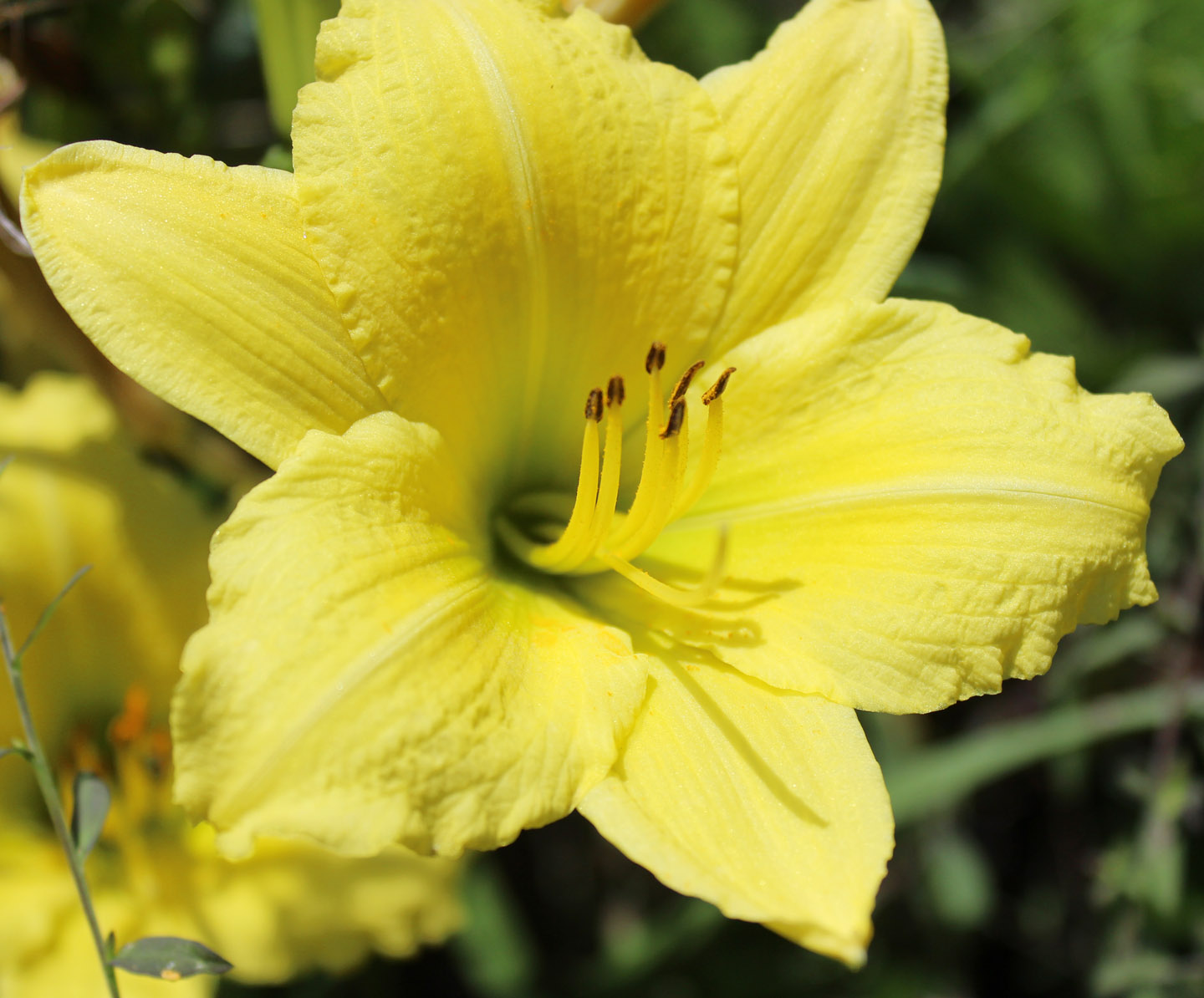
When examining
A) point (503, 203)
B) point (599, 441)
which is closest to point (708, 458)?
point (599, 441)

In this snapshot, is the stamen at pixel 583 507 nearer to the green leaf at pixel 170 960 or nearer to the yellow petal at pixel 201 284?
the yellow petal at pixel 201 284

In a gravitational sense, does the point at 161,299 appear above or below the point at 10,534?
above

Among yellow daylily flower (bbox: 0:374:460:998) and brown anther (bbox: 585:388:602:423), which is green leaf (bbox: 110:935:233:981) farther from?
brown anther (bbox: 585:388:602:423)

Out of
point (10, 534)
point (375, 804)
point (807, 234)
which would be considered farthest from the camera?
point (10, 534)

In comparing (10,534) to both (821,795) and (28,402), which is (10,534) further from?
(821,795)

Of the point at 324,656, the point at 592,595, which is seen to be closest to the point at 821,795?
the point at 592,595

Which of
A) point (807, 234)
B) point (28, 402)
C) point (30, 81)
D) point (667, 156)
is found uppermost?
point (30, 81)

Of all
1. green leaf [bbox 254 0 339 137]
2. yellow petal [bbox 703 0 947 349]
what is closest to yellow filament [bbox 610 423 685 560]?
yellow petal [bbox 703 0 947 349]
